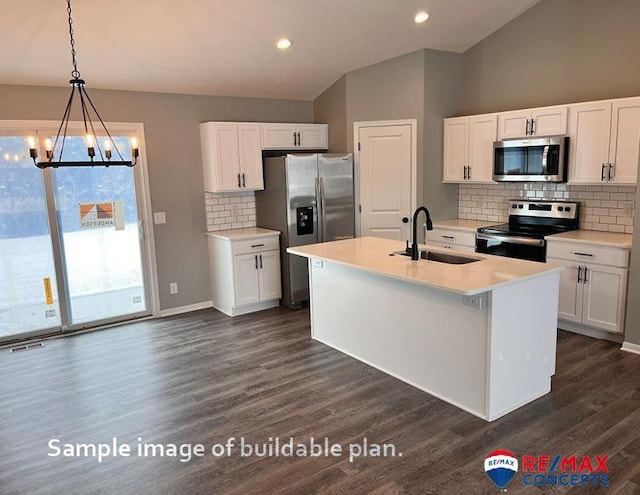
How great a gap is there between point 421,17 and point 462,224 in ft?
7.16

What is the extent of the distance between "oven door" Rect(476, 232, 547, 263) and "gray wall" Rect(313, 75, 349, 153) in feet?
6.40

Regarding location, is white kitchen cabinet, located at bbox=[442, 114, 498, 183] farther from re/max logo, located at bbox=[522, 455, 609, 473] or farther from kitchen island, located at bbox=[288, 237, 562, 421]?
re/max logo, located at bbox=[522, 455, 609, 473]

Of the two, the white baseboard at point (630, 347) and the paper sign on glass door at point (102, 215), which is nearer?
the white baseboard at point (630, 347)

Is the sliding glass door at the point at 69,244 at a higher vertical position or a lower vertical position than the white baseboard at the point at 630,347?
higher

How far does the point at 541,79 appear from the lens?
5.00 m

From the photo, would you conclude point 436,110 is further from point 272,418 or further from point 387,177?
point 272,418

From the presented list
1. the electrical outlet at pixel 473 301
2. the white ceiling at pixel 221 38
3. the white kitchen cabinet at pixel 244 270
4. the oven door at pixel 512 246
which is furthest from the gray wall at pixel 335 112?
the electrical outlet at pixel 473 301

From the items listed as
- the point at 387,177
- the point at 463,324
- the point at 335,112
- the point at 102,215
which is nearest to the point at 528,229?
the point at 387,177

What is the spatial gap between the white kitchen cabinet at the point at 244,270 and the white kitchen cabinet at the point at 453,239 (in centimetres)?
177

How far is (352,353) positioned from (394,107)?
288 cm

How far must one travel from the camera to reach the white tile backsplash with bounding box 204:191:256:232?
5704 mm

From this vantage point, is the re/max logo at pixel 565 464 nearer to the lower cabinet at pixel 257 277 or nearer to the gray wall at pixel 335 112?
the lower cabinet at pixel 257 277

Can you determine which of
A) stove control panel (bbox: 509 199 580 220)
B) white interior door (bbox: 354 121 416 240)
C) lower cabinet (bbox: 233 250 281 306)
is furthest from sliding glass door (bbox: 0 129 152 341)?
stove control panel (bbox: 509 199 580 220)

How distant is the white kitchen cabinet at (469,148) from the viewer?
5.18m
